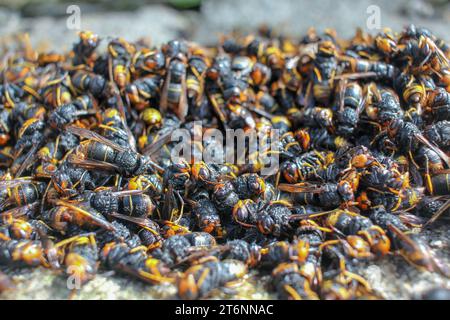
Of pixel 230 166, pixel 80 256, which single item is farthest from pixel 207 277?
pixel 230 166

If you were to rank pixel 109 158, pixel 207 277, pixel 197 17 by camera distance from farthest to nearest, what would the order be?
pixel 197 17 → pixel 109 158 → pixel 207 277

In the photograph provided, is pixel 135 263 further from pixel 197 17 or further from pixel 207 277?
pixel 197 17

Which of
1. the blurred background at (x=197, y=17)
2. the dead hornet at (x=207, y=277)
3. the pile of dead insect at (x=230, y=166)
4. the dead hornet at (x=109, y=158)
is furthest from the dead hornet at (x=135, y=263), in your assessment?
the blurred background at (x=197, y=17)

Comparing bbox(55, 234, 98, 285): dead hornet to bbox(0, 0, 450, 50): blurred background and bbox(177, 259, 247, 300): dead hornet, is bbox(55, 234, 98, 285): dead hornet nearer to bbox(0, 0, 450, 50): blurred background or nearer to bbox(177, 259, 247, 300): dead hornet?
bbox(177, 259, 247, 300): dead hornet

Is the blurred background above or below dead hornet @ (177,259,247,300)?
above

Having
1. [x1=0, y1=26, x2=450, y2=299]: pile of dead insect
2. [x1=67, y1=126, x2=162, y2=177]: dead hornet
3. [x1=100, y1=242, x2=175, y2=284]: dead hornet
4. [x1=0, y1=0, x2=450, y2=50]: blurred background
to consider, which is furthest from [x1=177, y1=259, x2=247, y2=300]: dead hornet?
[x1=0, y1=0, x2=450, y2=50]: blurred background

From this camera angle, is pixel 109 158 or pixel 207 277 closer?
pixel 207 277

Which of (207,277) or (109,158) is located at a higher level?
(109,158)
